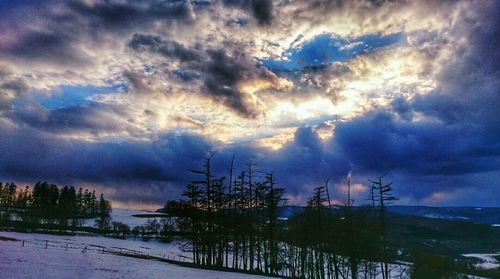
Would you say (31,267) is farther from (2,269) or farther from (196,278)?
(196,278)

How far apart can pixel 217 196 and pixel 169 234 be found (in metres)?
87.7

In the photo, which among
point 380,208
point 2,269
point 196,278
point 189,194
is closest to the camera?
point 2,269

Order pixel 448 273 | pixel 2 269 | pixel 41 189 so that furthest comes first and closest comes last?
pixel 41 189, pixel 448 273, pixel 2 269

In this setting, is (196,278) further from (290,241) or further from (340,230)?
(290,241)

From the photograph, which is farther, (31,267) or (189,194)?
(189,194)

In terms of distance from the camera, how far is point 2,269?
30188mm

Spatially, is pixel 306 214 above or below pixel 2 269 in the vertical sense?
above

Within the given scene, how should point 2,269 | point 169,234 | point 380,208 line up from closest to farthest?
1. point 2,269
2. point 380,208
3. point 169,234

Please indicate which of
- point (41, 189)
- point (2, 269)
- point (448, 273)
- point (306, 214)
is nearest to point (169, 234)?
point (41, 189)

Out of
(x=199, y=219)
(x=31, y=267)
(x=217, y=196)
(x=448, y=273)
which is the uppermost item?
(x=217, y=196)

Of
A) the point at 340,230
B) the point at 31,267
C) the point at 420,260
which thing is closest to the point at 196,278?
the point at 31,267

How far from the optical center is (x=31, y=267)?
110ft

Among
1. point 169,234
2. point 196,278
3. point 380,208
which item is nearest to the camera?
point 196,278

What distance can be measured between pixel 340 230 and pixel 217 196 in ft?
71.7
